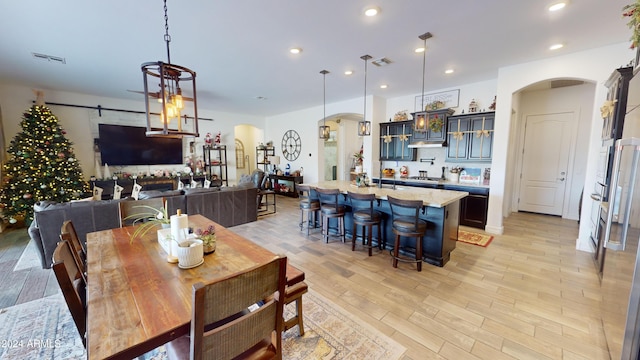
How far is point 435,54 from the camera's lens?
3613 mm

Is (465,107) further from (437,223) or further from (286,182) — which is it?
(286,182)

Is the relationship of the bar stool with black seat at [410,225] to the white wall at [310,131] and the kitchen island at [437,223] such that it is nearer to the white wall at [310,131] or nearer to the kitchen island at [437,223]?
the kitchen island at [437,223]

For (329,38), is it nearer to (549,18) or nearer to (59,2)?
(549,18)

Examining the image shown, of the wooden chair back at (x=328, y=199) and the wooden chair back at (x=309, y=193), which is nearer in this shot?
the wooden chair back at (x=328, y=199)

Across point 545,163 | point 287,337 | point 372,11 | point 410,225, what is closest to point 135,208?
point 287,337

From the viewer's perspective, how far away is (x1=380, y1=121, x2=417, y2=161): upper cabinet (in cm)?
586

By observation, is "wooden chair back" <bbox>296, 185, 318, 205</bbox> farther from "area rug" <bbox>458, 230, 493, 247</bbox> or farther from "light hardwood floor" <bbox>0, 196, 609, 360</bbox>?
"area rug" <bbox>458, 230, 493, 247</bbox>

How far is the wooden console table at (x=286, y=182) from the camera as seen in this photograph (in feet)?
26.5

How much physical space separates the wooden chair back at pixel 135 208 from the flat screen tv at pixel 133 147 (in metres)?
4.77

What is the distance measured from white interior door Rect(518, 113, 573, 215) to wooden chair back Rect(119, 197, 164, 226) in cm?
719

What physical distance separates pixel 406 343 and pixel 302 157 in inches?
263

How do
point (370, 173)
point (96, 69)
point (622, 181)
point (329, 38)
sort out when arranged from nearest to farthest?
point (622, 181)
point (329, 38)
point (96, 69)
point (370, 173)

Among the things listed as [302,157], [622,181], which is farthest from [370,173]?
[622,181]

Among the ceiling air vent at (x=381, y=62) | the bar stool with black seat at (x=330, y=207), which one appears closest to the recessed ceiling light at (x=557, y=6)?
the ceiling air vent at (x=381, y=62)
